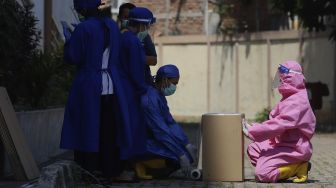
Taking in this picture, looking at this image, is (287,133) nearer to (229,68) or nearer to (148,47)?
(148,47)

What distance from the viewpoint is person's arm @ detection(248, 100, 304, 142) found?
287 inches

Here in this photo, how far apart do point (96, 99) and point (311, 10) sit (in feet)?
33.3

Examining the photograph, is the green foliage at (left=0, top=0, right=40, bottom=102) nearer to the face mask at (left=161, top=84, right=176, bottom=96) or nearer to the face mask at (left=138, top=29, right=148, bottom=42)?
the face mask at (left=138, top=29, right=148, bottom=42)

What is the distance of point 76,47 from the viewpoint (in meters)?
7.00

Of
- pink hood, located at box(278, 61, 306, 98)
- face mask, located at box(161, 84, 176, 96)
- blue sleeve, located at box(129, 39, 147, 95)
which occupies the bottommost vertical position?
face mask, located at box(161, 84, 176, 96)

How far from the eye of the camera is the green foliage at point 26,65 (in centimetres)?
786

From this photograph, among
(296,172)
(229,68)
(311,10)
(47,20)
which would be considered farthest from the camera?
(229,68)

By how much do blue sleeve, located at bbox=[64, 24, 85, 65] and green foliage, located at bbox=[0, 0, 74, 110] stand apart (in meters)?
1.05

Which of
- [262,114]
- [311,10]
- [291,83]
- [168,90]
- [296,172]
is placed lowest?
[262,114]

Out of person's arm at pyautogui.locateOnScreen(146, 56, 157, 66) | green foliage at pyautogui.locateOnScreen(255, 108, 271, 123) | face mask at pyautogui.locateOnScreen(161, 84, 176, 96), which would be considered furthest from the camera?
green foliage at pyautogui.locateOnScreen(255, 108, 271, 123)

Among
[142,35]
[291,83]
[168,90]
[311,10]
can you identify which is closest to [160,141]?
[168,90]

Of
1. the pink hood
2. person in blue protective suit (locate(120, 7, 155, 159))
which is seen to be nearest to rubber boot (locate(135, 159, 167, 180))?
person in blue protective suit (locate(120, 7, 155, 159))

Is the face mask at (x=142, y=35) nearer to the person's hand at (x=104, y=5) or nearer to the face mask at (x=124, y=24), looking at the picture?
the face mask at (x=124, y=24)

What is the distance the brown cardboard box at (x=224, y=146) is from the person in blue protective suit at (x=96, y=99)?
3.02ft
